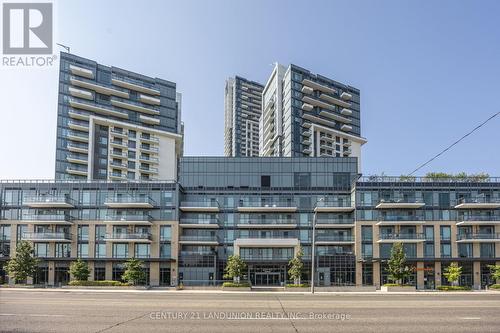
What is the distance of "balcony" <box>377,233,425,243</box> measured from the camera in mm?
71000

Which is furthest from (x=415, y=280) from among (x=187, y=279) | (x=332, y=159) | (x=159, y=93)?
(x=159, y=93)

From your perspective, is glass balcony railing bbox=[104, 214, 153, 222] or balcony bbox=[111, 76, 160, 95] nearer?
glass balcony railing bbox=[104, 214, 153, 222]

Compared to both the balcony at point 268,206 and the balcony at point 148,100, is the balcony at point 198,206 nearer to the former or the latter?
the balcony at point 268,206

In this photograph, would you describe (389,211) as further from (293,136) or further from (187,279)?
→ (293,136)

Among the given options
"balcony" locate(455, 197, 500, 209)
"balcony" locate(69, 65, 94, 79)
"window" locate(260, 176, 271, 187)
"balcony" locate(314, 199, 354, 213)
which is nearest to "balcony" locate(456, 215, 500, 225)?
"balcony" locate(455, 197, 500, 209)

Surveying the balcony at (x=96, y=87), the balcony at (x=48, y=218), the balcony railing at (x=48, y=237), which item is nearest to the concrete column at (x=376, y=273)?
the balcony railing at (x=48, y=237)

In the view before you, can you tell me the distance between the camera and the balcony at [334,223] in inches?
2918

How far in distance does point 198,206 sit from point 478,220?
4126 centimetres

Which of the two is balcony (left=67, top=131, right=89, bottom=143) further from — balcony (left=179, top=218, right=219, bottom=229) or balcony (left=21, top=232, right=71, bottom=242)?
balcony (left=179, top=218, right=219, bottom=229)

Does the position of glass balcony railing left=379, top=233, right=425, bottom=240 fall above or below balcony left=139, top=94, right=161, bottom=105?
below

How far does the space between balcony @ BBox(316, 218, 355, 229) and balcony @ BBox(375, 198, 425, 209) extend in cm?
497

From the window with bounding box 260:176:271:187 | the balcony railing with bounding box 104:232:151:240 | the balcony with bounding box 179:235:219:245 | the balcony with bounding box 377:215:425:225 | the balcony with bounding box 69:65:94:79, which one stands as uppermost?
the balcony with bounding box 69:65:94:79

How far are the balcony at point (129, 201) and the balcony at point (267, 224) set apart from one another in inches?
562

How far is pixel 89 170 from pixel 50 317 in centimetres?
8661
